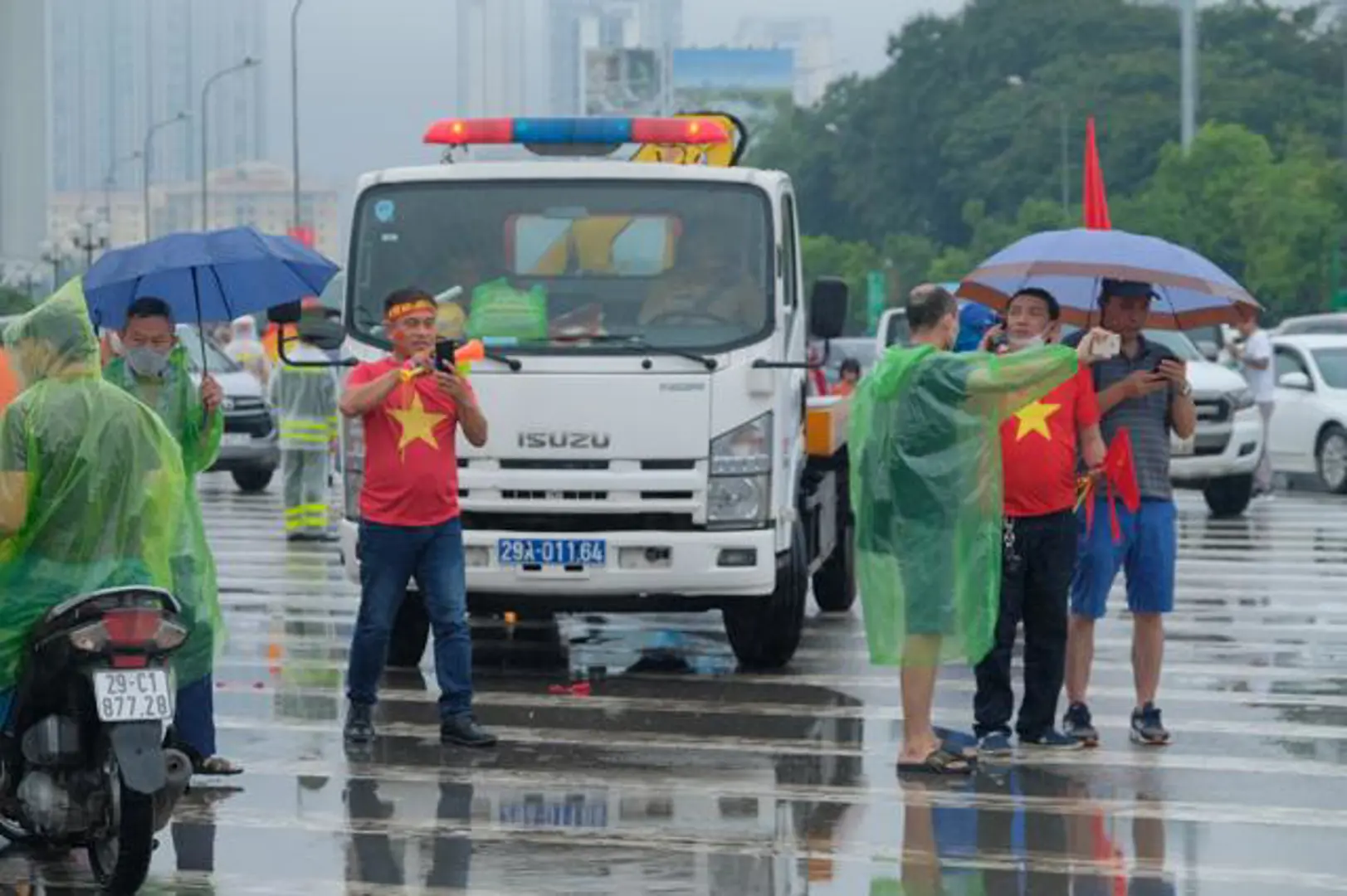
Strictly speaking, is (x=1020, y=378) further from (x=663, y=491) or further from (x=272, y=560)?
(x=272, y=560)

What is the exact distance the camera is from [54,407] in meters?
8.32

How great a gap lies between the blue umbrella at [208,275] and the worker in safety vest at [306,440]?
8770 mm

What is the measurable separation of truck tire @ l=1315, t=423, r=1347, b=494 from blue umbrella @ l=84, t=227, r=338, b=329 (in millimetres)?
17230

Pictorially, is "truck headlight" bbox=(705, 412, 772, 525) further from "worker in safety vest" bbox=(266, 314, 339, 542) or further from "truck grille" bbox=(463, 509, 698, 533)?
"worker in safety vest" bbox=(266, 314, 339, 542)

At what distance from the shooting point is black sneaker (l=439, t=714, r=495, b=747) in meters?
10.9

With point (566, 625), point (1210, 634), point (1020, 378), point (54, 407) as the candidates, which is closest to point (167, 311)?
point (54, 407)

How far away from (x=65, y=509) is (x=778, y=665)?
5976 millimetres

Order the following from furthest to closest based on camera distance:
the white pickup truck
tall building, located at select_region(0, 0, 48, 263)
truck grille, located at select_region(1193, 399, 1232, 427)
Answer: tall building, located at select_region(0, 0, 48, 263), truck grille, located at select_region(1193, 399, 1232, 427), the white pickup truck

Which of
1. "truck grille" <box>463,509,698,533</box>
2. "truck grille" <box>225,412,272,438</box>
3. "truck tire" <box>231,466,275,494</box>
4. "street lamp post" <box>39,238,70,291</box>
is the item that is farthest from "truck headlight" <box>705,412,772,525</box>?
"street lamp post" <box>39,238,70,291</box>

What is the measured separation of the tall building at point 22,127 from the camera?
3551 inches

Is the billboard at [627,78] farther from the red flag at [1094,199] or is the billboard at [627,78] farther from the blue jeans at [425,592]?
the blue jeans at [425,592]

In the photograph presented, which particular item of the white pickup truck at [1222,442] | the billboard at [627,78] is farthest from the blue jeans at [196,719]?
the billboard at [627,78]

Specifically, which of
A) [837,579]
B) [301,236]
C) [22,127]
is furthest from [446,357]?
[22,127]

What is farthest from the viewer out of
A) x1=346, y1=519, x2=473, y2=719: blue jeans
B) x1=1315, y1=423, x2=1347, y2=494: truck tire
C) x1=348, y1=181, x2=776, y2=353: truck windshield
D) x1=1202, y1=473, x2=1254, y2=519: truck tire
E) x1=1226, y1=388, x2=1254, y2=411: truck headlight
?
x1=1315, y1=423, x2=1347, y2=494: truck tire
